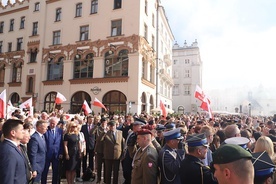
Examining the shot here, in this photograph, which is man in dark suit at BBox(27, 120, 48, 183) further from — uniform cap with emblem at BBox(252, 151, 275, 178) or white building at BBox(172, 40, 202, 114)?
white building at BBox(172, 40, 202, 114)

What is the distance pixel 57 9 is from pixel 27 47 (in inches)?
256

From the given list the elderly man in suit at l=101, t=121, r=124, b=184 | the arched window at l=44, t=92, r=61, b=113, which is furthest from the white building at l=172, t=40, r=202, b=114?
the elderly man in suit at l=101, t=121, r=124, b=184

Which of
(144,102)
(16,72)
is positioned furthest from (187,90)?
(16,72)

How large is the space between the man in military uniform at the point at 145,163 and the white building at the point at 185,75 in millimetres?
49165

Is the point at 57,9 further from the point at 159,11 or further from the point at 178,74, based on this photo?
the point at 178,74

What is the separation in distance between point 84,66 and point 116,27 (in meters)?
5.73

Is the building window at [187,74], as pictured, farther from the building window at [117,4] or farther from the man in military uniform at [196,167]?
the man in military uniform at [196,167]

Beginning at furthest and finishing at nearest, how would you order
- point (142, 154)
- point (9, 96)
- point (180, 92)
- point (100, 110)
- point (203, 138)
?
point (180, 92) < point (9, 96) < point (100, 110) < point (142, 154) < point (203, 138)

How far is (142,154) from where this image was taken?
169 inches

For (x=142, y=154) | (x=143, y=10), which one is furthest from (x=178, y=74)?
(x=142, y=154)

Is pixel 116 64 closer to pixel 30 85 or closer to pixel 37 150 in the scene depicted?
pixel 30 85

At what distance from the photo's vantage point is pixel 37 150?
595 cm

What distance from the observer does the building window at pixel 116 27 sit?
986 inches

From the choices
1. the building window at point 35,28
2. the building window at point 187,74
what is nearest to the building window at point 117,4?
the building window at point 35,28
